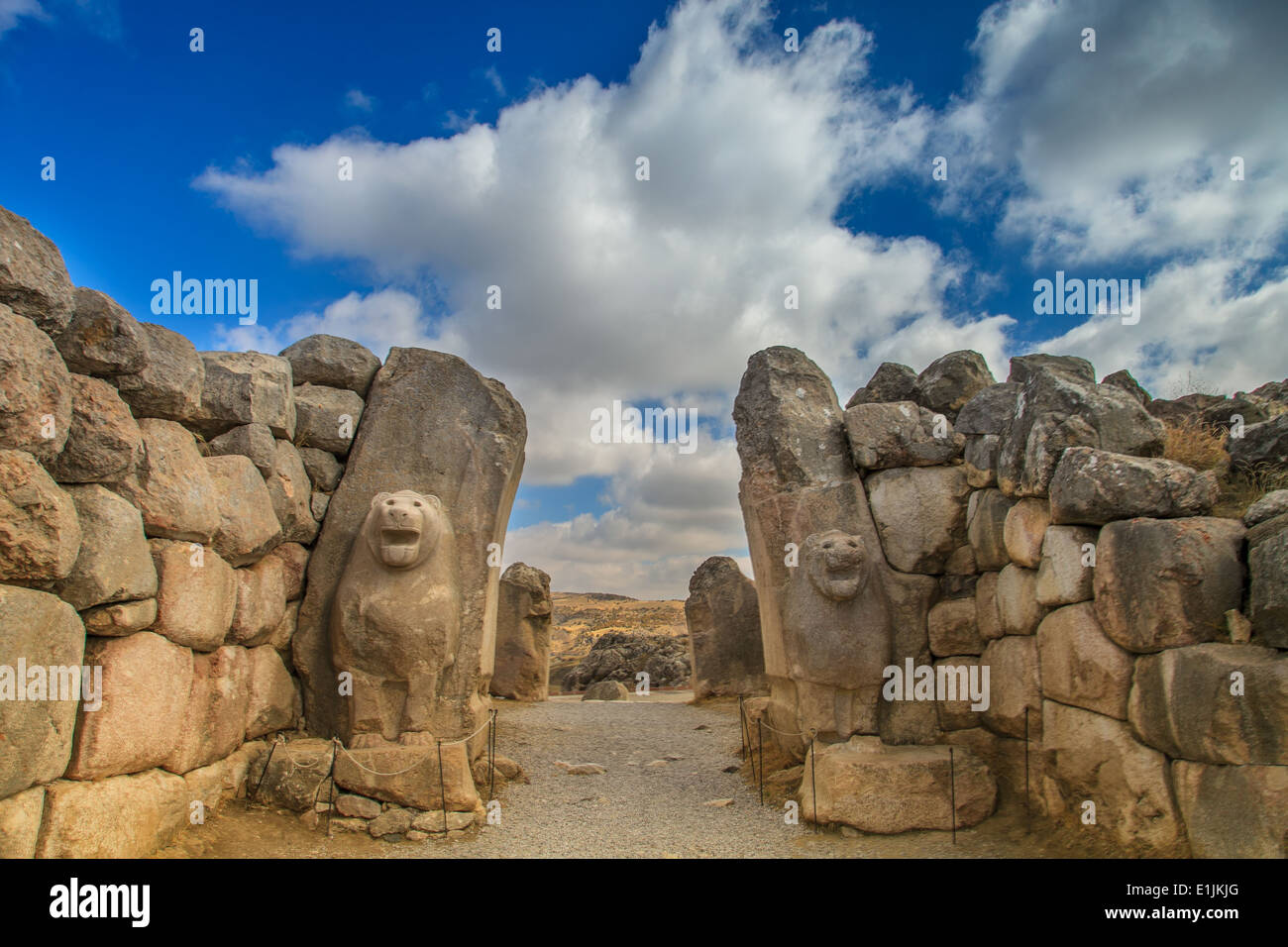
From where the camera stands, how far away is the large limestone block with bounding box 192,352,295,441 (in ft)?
20.4

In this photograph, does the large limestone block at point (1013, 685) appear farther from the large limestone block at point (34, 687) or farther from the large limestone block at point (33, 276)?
the large limestone block at point (33, 276)

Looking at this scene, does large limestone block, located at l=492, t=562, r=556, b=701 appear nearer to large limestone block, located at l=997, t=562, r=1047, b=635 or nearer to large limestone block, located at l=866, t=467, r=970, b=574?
large limestone block, located at l=866, t=467, r=970, b=574

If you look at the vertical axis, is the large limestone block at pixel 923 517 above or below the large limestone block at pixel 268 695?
above

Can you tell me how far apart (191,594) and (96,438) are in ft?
4.14

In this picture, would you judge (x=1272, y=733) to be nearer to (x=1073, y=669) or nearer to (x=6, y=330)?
(x=1073, y=669)

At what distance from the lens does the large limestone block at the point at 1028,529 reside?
5.96m

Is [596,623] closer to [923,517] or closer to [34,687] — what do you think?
[923,517]

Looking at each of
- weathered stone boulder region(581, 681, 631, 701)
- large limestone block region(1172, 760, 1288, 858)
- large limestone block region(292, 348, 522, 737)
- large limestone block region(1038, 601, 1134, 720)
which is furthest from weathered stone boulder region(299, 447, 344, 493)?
weathered stone boulder region(581, 681, 631, 701)

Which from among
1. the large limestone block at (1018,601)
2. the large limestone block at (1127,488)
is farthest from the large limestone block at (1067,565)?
the large limestone block at (1018,601)

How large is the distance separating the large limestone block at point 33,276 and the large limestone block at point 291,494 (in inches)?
92.4

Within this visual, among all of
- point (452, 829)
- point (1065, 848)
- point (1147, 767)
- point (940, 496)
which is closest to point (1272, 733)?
point (1147, 767)

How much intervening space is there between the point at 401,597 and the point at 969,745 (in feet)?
15.6

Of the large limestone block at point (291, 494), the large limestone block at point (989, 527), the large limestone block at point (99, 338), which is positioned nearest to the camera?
the large limestone block at point (99, 338)

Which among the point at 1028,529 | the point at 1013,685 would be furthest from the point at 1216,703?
the point at 1013,685
